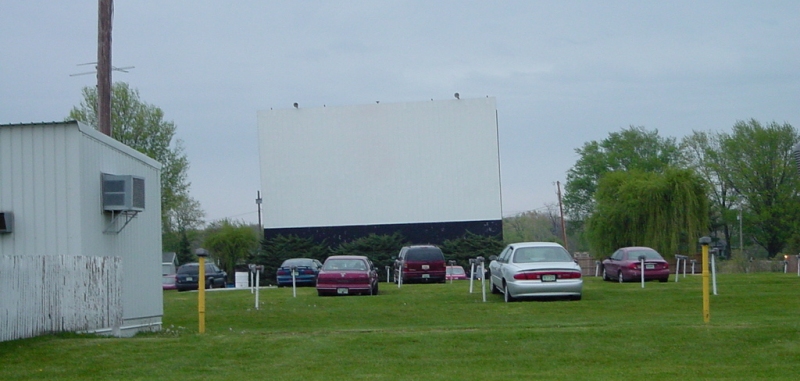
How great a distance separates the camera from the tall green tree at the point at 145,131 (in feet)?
212

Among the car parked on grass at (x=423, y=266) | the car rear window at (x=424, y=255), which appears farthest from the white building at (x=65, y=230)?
the car rear window at (x=424, y=255)

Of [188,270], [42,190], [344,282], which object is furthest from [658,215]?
[42,190]

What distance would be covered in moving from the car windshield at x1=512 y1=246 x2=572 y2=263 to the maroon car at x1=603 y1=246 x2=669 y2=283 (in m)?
8.21

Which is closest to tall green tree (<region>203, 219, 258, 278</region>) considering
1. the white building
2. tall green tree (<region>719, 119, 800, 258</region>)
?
tall green tree (<region>719, 119, 800, 258</region>)

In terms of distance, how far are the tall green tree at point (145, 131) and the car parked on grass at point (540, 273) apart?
4631 centimetres

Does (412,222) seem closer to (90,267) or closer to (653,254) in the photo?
(653,254)

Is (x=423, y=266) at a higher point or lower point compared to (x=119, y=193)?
lower

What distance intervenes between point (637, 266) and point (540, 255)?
9.29m

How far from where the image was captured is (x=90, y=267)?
15.0m

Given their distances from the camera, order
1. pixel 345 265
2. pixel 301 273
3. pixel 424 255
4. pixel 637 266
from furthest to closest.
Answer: pixel 301 273 < pixel 424 255 < pixel 637 266 < pixel 345 265

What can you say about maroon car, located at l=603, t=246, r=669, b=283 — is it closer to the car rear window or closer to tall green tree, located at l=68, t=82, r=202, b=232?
the car rear window

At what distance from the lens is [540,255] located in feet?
75.3

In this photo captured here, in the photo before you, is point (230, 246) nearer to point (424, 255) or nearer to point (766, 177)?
point (424, 255)

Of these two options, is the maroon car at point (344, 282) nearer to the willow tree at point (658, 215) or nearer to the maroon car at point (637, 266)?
the maroon car at point (637, 266)
